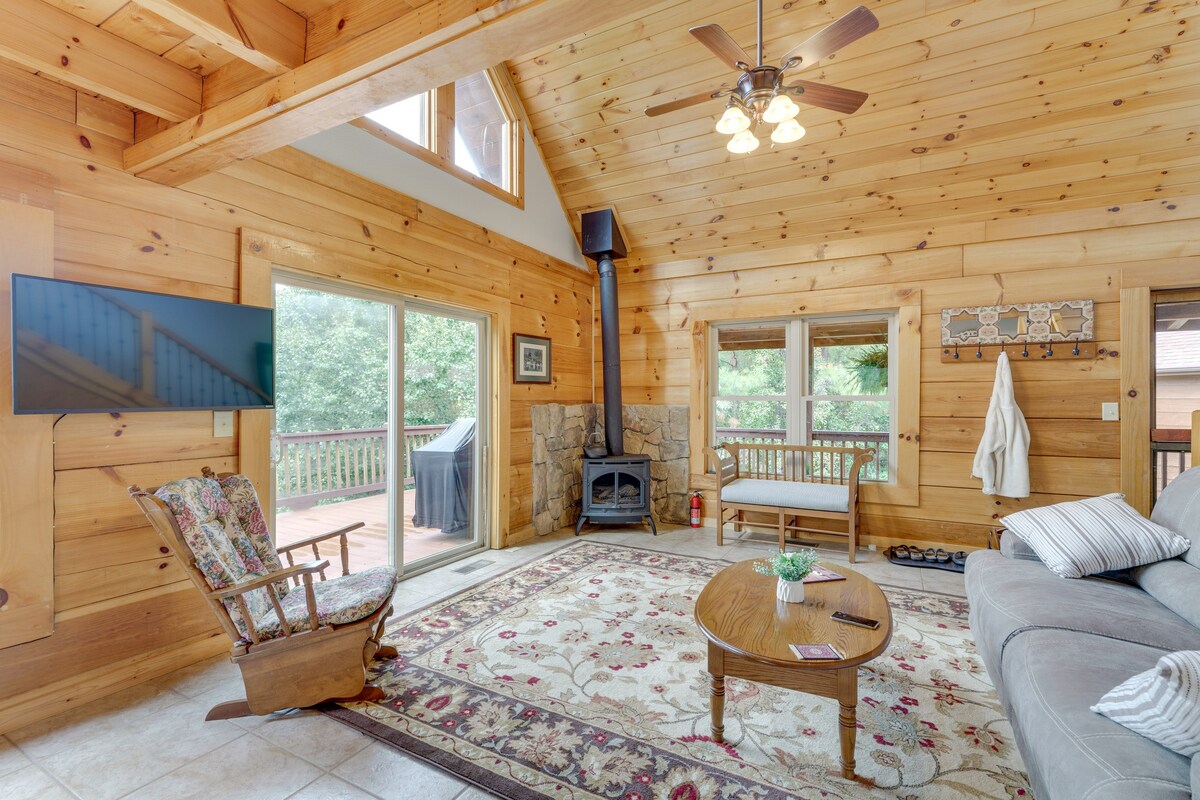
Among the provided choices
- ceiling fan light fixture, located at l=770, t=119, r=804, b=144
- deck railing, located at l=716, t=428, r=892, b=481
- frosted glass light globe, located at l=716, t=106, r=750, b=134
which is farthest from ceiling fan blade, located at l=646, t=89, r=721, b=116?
deck railing, located at l=716, t=428, r=892, b=481

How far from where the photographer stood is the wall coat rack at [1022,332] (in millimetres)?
3768

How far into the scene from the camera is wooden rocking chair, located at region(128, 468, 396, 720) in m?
1.93

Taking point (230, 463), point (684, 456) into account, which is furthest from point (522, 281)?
point (230, 463)

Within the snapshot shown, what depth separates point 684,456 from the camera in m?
5.20

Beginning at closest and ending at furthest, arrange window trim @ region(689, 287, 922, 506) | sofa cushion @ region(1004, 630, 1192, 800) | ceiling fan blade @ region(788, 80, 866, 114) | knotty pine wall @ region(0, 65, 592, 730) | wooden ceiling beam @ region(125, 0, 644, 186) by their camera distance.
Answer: sofa cushion @ region(1004, 630, 1192, 800), wooden ceiling beam @ region(125, 0, 644, 186), knotty pine wall @ region(0, 65, 592, 730), ceiling fan blade @ region(788, 80, 866, 114), window trim @ region(689, 287, 922, 506)

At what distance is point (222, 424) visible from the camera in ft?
8.49

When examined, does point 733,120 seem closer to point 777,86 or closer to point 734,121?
point 734,121

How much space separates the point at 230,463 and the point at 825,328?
4.56 m

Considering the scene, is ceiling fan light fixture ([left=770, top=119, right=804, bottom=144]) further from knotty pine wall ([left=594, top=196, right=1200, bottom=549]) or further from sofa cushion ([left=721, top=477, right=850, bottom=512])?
sofa cushion ([left=721, top=477, right=850, bottom=512])

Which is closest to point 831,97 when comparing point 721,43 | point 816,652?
point 721,43

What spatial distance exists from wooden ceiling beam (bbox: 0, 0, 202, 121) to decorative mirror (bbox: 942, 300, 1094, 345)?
489cm

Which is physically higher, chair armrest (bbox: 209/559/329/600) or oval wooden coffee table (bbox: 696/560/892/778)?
chair armrest (bbox: 209/559/329/600)

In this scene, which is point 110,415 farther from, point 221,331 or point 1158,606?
point 1158,606

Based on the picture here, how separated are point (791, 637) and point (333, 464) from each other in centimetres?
268
